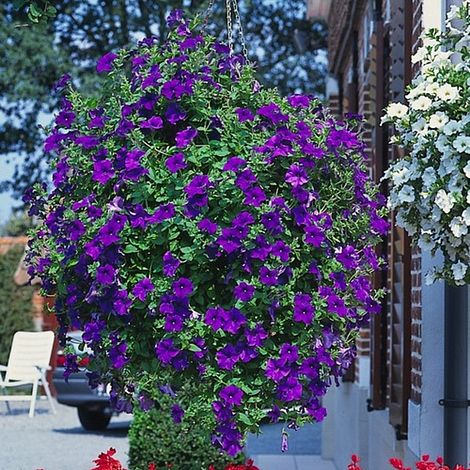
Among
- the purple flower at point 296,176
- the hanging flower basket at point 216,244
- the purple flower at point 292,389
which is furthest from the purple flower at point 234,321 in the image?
the purple flower at point 296,176

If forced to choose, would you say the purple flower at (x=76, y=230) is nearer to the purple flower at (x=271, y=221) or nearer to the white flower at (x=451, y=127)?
the purple flower at (x=271, y=221)

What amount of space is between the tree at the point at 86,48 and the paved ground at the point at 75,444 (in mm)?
6293

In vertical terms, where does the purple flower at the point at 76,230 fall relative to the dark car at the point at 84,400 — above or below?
above

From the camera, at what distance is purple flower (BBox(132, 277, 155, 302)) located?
4.04 m

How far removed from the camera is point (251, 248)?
402cm

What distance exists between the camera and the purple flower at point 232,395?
4055mm

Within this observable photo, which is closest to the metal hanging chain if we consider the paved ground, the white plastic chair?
the paved ground

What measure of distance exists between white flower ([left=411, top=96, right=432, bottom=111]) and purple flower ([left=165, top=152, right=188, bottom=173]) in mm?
855

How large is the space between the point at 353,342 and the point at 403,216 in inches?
30.1

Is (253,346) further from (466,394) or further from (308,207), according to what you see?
(466,394)

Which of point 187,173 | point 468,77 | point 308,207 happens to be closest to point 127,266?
point 187,173

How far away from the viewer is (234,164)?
13.3ft

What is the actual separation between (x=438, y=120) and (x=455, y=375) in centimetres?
129

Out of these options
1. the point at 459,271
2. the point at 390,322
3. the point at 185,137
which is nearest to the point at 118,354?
the point at 185,137
